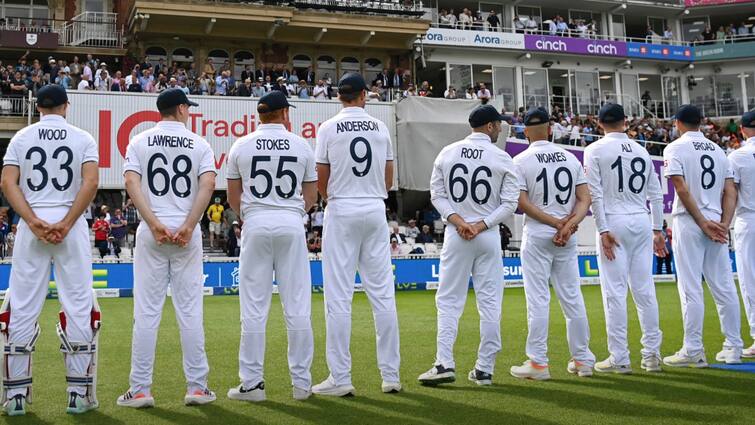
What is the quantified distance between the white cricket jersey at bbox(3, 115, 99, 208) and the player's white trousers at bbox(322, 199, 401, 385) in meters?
2.11

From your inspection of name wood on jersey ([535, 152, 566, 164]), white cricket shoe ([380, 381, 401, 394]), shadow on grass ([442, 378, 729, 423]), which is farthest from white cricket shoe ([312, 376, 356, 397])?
name wood on jersey ([535, 152, 566, 164])

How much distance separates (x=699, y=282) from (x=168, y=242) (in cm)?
531

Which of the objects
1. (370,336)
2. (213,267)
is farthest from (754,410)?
(213,267)

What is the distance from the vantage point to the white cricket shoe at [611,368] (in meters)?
6.84

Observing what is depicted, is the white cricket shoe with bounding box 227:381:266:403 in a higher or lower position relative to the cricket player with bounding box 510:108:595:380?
lower

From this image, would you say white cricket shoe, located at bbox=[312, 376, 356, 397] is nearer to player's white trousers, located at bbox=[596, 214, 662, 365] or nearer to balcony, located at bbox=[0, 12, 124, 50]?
player's white trousers, located at bbox=[596, 214, 662, 365]

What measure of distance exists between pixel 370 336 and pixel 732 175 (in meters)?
4.92

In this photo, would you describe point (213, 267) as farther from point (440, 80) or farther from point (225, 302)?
point (440, 80)

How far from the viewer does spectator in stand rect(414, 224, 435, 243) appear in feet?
84.5

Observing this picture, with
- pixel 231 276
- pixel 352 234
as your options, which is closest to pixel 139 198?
pixel 352 234

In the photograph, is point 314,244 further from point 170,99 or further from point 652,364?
point 170,99

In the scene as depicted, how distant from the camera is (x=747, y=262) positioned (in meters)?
7.73

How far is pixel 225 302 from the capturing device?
15.8 m

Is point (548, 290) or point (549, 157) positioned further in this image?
point (549, 157)
